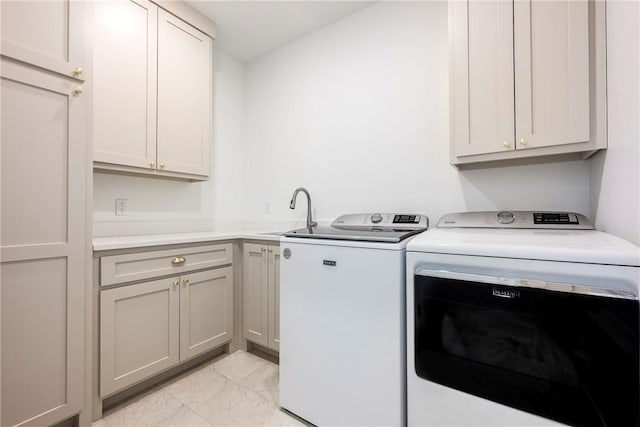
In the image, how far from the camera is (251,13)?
2.11m

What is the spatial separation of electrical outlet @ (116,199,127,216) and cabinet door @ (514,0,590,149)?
94.7 inches

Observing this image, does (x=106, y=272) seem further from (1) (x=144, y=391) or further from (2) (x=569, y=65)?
(2) (x=569, y=65)

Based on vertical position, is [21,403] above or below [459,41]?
below

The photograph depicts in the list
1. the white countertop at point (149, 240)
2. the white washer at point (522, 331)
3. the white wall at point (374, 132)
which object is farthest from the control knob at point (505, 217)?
the white countertop at point (149, 240)

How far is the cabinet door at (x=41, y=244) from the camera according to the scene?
117cm

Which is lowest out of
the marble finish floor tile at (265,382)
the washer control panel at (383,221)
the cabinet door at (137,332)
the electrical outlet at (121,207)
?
the marble finish floor tile at (265,382)

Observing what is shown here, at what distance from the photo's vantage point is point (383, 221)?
184 cm

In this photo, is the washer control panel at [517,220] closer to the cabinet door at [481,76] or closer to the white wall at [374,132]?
the white wall at [374,132]

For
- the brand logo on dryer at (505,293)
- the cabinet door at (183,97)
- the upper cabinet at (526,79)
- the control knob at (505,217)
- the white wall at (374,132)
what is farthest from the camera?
the cabinet door at (183,97)

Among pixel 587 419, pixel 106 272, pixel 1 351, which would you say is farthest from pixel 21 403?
pixel 587 419

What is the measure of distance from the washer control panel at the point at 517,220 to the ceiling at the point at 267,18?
5.37 feet

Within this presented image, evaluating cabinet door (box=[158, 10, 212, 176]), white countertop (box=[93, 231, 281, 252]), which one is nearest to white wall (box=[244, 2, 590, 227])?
white countertop (box=[93, 231, 281, 252])

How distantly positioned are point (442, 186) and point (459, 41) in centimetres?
77

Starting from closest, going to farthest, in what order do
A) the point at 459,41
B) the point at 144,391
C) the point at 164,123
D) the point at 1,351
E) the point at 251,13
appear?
the point at 1,351
the point at 459,41
the point at 144,391
the point at 164,123
the point at 251,13
